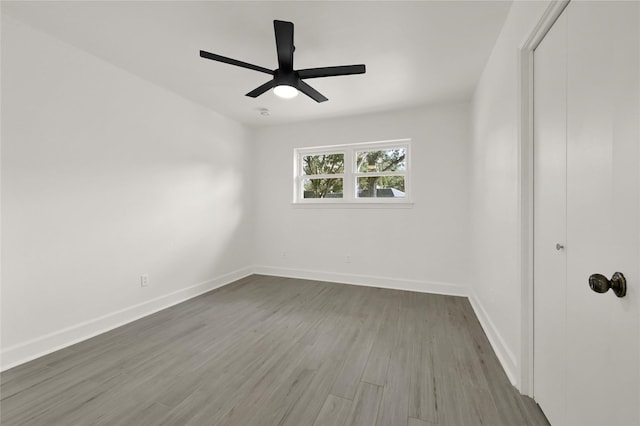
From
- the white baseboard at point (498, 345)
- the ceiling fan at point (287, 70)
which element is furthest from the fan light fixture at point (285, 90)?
the white baseboard at point (498, 345)

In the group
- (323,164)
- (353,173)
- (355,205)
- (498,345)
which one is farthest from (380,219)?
(498,345)

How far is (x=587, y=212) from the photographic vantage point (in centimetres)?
105

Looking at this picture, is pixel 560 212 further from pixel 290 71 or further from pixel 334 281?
pixel 334 281

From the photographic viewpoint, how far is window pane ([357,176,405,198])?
12.5 feet

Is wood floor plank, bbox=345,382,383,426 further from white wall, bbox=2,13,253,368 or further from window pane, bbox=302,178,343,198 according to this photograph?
window pane, bbox=302,178,343,198

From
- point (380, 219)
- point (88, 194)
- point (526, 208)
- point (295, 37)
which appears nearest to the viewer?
point (526, 208)

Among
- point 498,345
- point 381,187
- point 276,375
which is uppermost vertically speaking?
point 381,187

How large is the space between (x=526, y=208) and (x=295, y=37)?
2068 mm

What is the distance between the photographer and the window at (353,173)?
3.83 meters

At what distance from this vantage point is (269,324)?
261 cm

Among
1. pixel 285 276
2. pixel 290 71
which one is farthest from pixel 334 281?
pixel 290 71

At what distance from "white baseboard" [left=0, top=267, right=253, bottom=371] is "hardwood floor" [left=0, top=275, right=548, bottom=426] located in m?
0.08

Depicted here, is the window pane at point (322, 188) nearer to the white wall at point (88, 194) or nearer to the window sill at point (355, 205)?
the window sill at point (355, 205)

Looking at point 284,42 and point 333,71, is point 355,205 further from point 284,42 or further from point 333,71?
point 284,42
